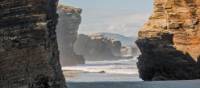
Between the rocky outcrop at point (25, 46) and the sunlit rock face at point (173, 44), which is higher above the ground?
the rocky outcrop at point (25, 46)

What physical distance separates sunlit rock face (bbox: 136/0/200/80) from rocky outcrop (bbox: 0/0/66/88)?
27546mm

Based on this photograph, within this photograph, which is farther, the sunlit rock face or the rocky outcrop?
the sunlit rock face

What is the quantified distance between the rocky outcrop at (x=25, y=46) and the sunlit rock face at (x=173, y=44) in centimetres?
2755

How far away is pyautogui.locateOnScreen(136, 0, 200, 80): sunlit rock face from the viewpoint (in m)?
63.2

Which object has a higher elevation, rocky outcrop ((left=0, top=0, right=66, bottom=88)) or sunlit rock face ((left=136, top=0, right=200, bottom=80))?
rocky outcrop ((left=0, top=0, right=66, bottom=88))

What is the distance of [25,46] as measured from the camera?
37.1 metres

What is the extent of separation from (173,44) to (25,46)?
3112 centimetres

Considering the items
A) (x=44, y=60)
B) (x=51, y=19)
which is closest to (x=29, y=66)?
(x=44, y=60)

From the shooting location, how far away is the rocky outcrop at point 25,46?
36.7 m

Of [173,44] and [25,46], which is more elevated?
[25,46]

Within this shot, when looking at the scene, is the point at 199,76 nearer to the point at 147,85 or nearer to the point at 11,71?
the point at 147,85

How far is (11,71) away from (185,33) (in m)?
31.9

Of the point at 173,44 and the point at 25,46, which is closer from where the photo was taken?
the point at 25,46

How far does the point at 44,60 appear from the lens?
1481 inches
